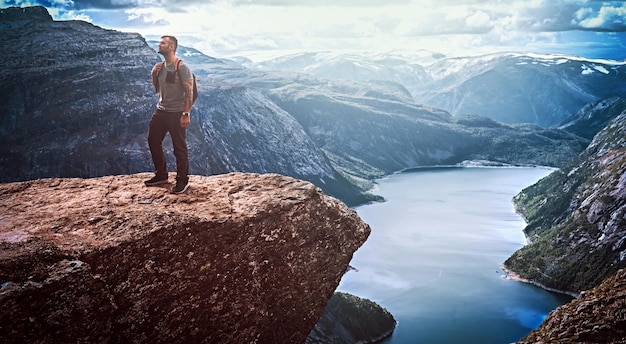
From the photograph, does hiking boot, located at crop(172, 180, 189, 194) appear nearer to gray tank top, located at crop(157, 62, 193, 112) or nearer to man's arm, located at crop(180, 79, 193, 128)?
man's arm, located at crop(180, 79, 193, 128)

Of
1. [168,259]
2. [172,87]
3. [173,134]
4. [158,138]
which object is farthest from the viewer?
[158,138]

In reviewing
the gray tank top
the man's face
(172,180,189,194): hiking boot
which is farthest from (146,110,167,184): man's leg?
the man's face

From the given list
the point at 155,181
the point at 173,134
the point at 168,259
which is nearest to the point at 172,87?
the point at 173,134

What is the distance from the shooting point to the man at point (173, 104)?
18.8 m

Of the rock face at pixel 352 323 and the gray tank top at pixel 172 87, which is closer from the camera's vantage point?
the gray tank top at pixel 172 87

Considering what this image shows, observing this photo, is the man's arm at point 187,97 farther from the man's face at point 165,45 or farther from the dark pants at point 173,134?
the man's face at point 165,45

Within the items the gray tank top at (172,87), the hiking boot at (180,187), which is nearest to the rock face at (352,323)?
the hiking boot at (180,187)

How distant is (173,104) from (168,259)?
23.6 feet

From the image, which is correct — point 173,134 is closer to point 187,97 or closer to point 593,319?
point 187,97

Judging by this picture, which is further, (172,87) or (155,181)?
(155,181)

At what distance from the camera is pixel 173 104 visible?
19203mm

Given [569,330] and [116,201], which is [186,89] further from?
[569,330]

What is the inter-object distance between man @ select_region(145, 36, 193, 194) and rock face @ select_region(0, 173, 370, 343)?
3.53 feet

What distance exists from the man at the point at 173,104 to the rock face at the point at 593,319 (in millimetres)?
23093
